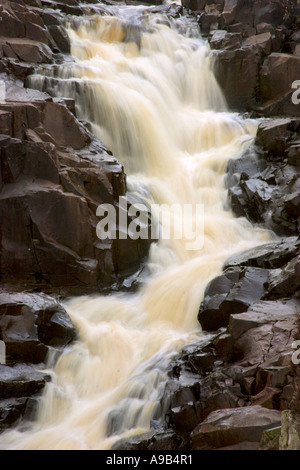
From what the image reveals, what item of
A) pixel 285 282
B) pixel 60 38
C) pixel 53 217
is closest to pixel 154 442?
pixel 285 282

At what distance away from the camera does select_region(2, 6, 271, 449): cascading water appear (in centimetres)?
658

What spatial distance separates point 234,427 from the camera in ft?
15.7

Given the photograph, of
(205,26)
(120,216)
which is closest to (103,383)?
(120,216)

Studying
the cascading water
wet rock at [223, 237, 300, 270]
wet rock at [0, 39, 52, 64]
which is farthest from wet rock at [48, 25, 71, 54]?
wet rock at [223, 237, 300, 270]

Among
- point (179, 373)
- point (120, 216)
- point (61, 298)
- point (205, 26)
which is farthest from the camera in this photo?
point (205, 26)

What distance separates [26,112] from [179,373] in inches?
229

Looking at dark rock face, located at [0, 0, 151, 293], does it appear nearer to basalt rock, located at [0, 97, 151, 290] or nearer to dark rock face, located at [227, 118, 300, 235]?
basalt rock, located at [0, 97, 151, 290]

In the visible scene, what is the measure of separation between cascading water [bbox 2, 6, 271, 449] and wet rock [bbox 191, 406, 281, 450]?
1.29 m

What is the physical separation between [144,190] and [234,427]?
691 centimetres

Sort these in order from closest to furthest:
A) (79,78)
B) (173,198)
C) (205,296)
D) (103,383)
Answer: (103,383)
(205,296)
(173,198)
(79,78)

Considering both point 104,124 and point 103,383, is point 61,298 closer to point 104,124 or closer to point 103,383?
point 103,383

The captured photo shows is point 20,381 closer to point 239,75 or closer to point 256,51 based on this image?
point 239,75

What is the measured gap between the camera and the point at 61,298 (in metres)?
8.86

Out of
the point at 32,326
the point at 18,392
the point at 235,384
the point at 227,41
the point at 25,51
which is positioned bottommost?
the point at 18,392
